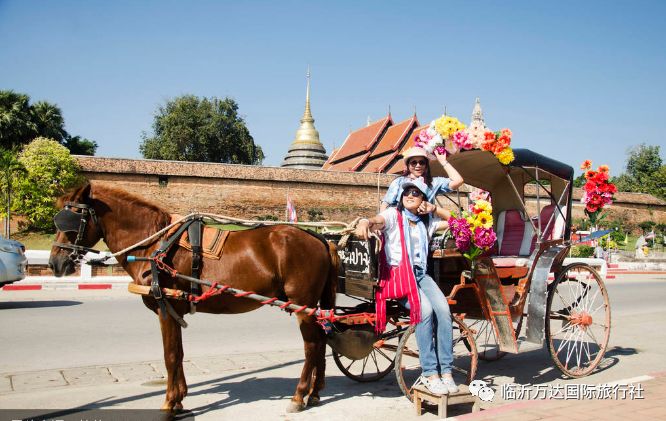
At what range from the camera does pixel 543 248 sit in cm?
578

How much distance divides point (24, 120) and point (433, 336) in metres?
42.6

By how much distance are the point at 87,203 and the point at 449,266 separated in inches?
132

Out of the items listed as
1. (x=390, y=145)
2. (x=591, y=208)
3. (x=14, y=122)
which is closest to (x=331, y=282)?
(x=591, y=208)

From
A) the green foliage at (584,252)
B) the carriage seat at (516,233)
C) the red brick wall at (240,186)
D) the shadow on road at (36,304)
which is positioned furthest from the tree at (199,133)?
the carriage seat at (516,233)

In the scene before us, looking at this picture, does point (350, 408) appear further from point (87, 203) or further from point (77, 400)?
point (87, 203)

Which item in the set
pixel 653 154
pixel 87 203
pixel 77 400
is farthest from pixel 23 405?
pixel 653 154

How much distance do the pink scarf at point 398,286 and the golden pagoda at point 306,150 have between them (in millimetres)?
53008

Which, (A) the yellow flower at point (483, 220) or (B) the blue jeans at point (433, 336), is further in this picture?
(A) the yellow flower at point (483, 220)

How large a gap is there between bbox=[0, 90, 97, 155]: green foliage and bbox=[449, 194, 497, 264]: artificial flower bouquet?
37.3m

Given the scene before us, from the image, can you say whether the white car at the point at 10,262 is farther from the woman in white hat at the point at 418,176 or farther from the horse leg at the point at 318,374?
the woman in white hat at the point at 418,176

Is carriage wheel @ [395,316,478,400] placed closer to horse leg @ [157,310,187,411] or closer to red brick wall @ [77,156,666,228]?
horse leg @ [157,310,187,411]

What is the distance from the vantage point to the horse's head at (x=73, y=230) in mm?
4223

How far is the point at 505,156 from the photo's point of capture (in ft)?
17.4

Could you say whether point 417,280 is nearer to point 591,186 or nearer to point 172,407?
point 172,407
